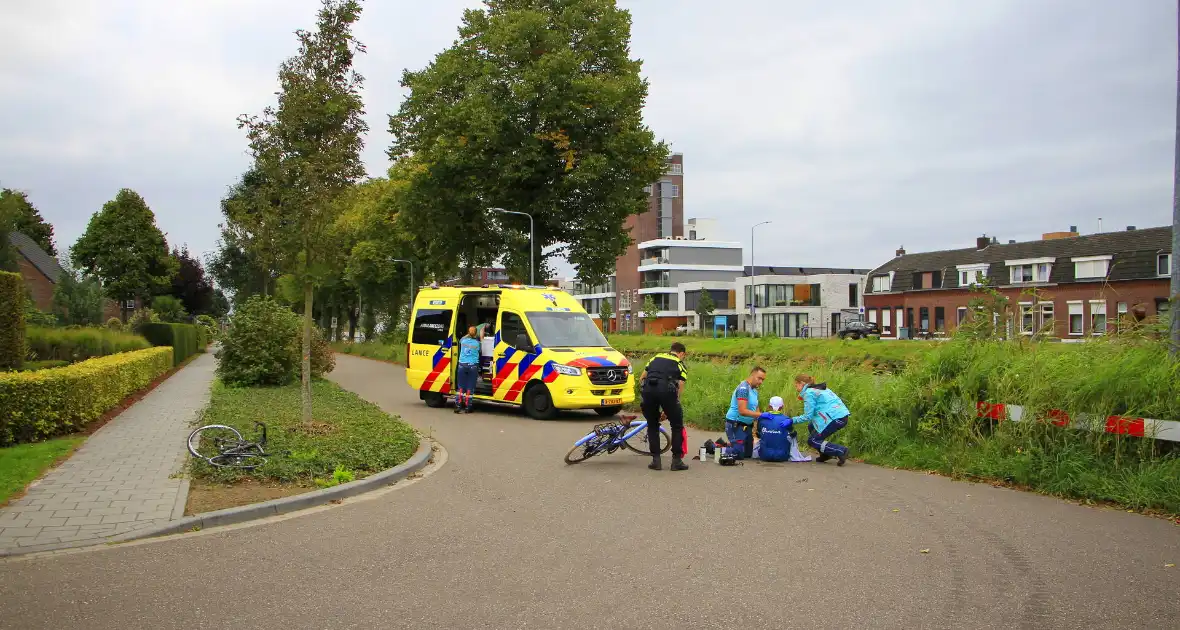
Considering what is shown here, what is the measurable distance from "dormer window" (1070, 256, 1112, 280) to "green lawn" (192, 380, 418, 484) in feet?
176

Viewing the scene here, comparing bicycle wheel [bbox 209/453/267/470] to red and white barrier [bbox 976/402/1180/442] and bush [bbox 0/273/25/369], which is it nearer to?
red and white barrier [bbox 976/402/1180/442]

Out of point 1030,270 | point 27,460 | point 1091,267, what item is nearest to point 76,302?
point 27,460

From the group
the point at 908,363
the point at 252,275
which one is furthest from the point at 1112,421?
the point at 252,275

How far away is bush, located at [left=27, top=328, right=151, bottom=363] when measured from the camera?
779 inches

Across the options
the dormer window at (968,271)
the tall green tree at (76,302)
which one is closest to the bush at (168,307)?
the tall green tree at (76,302)

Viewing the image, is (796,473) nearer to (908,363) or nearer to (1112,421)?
(908,363)

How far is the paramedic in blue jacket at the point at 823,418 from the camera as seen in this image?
35.5 feet

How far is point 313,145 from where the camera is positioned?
11734mm

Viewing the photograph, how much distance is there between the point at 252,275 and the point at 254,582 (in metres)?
64.2

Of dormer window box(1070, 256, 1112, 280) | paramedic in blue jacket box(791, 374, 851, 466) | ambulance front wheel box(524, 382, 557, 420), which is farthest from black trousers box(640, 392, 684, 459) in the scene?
dormer window box(1070, 256, 1112, 280)

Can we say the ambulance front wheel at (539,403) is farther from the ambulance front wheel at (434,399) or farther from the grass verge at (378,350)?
the grass verge at (378,350)

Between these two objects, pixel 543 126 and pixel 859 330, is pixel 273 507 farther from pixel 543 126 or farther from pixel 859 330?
pixel 859 330

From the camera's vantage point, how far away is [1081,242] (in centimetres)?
5938

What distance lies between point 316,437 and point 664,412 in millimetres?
4421
